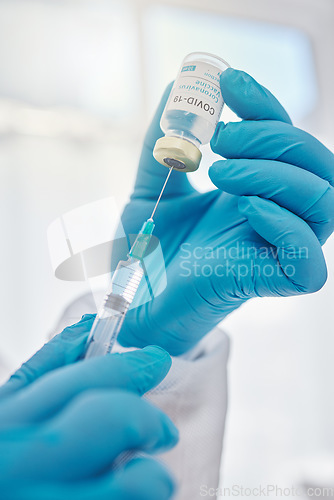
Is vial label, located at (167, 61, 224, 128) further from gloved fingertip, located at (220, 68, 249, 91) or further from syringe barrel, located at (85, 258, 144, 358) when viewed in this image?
syringe barrel, located at (85, 258, 144, 358)

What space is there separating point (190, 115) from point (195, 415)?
A: 70 cm

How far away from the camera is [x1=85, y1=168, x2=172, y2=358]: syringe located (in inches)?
22.6

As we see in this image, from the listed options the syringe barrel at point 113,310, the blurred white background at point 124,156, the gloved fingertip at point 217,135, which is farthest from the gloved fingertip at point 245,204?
the blurred white background at point 124,156

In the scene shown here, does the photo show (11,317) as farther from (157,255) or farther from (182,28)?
(182,28)

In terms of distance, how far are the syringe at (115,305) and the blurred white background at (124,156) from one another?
3.48 feet

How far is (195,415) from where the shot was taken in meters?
0.93

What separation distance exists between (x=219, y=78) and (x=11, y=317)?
140 centimetres

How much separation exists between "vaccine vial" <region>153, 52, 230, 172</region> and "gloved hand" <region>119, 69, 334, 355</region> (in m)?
0.03

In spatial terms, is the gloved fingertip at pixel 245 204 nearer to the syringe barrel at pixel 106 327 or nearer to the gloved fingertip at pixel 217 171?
the gloved fingertip at pixel 217 171

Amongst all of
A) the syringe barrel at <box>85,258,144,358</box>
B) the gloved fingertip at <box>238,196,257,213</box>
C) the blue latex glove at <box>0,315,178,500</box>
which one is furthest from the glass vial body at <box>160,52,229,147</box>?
the blue latex glove at <box>0,315,178,500</box>

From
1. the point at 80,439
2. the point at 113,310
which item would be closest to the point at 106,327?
the point at 113,310

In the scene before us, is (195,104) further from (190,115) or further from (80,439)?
(80,439)

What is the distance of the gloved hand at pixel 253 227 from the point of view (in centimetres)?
76

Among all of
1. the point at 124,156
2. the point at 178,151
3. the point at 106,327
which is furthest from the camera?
the point at 124,156
